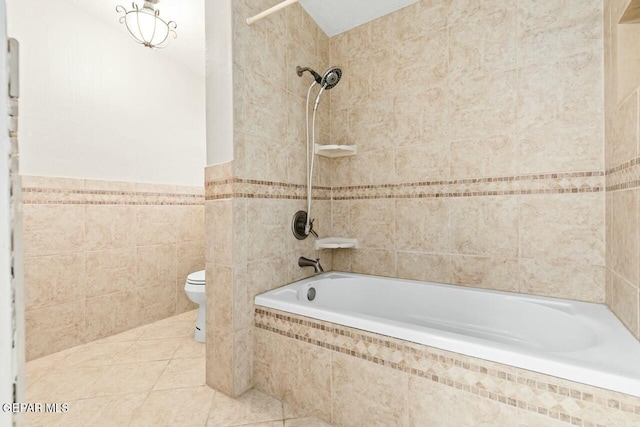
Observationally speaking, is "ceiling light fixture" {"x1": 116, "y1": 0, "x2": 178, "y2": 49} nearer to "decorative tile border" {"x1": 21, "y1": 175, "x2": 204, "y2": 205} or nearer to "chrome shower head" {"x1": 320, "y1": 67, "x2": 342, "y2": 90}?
"decorative tile border" {"x1": 21, "y1": 175, "x2": 204, "y2": 205}

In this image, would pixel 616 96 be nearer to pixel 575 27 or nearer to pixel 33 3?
pixel 575 27

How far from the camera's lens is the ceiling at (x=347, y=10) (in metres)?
1.91

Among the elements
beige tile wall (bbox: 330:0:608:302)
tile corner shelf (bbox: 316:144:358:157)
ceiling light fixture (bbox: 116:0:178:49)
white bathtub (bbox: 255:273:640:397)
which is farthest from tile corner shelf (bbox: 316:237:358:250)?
ceiling light fixture (bbox: 116:0:178:49)

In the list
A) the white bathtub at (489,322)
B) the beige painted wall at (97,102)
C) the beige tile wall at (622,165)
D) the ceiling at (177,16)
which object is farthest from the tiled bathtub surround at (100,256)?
the beige tile wall at (622,165)

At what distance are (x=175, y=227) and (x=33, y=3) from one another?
5.67 ft

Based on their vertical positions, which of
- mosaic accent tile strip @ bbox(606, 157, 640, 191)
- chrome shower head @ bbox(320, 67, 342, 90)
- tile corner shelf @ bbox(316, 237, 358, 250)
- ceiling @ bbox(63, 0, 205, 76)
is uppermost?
ceiling @ bbox(63, 0, 205, 76)

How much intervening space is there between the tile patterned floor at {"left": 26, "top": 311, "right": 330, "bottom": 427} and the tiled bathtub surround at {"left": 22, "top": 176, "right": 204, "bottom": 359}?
0.22 meters

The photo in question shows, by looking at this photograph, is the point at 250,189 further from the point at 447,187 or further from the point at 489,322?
the point at 489,322

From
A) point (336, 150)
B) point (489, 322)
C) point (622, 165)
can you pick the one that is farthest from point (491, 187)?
point (336, 150)

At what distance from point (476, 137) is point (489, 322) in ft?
3.51

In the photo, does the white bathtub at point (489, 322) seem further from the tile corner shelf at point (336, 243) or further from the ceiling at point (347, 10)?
the ceiling at point (347, 10)

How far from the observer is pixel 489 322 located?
5.18 ft

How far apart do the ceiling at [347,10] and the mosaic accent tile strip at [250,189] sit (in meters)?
1.24

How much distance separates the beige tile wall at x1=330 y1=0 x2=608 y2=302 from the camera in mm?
1458
